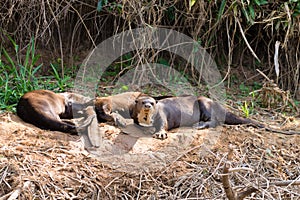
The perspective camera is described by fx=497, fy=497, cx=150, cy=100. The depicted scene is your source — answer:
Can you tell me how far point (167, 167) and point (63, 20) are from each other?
256 cm

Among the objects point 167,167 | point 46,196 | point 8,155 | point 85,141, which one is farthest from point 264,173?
point 8,155

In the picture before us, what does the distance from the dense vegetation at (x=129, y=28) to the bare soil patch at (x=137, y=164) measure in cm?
85

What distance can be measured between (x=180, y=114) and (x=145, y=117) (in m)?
0.39

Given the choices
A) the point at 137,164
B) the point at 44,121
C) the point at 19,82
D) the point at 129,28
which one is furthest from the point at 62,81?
the point at 137,164

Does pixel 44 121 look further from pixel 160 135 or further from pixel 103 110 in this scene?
pixel 160 135

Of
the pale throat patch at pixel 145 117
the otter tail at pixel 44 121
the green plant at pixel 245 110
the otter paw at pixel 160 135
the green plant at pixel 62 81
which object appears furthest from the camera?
the green plant at pixel 62 81

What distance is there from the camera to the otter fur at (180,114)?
4059 millimetres

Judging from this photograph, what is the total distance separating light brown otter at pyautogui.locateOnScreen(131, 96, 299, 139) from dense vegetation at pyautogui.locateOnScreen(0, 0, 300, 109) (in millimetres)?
465

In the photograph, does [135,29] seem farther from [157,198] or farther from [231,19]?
[157,198]

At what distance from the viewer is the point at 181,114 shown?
14.2 feet

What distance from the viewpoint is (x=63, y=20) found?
5348 millimetres

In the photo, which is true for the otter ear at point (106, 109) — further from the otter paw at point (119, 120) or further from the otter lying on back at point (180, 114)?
the otter lying on back at point (180, 114)

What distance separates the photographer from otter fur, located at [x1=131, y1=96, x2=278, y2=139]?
13.3 feet

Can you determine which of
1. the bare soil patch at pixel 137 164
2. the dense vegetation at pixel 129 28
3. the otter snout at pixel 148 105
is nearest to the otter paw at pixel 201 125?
the bare soil patch at pixel 137 164
